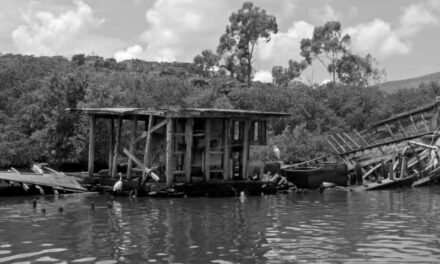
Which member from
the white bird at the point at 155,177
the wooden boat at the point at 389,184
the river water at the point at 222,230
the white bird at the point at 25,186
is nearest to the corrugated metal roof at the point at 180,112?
the white bird at the point at 155,177

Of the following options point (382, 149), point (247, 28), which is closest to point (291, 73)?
point (247, 28)

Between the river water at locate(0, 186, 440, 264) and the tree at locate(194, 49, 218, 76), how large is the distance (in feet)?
164

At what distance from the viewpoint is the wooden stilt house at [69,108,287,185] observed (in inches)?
1061

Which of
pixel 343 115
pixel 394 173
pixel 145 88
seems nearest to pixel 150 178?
pixel 394 173

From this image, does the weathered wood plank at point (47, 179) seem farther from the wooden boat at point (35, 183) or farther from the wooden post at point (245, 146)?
the wooden post at point (245, 146)

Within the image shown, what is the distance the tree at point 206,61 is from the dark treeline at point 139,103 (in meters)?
7.37

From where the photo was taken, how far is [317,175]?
106 ft

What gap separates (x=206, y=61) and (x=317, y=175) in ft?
151

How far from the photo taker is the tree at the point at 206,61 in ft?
248

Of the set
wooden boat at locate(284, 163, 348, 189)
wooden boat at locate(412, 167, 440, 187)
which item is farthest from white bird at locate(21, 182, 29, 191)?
wooden boat at locate(412, 167, 440, 187)

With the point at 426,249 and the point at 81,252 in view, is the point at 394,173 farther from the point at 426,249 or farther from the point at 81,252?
the point at 81,252

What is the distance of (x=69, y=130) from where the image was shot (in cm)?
4209

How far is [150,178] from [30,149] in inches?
685

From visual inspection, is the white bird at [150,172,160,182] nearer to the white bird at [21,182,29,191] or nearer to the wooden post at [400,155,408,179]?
the white bird at [21,182,29,191]
